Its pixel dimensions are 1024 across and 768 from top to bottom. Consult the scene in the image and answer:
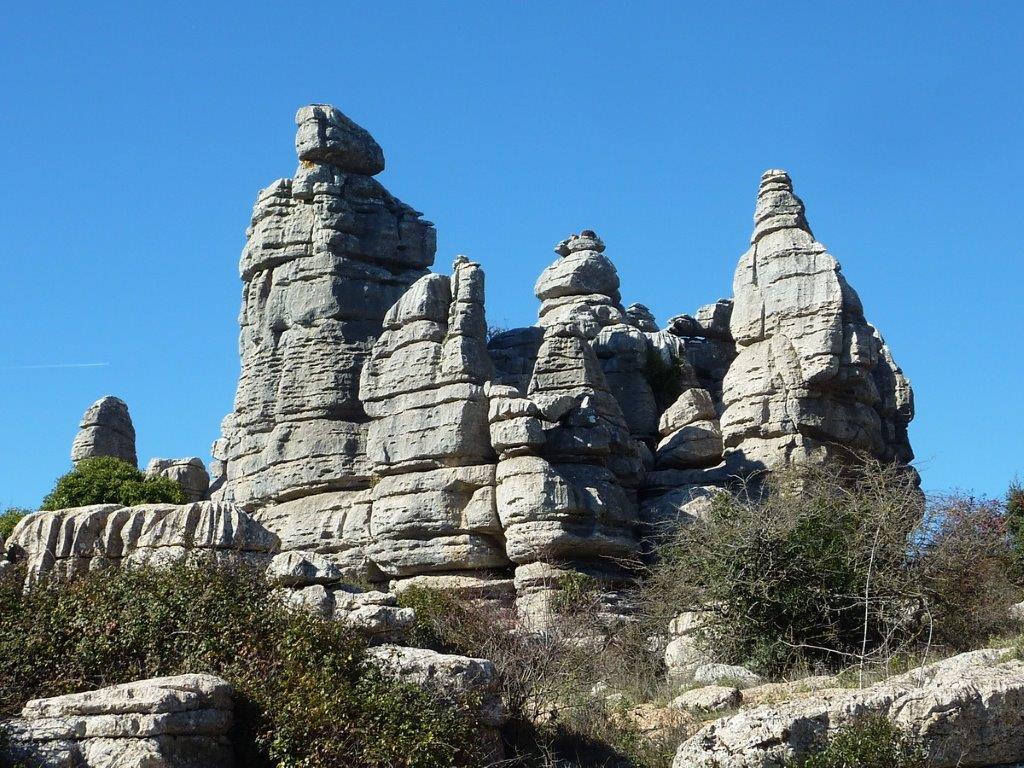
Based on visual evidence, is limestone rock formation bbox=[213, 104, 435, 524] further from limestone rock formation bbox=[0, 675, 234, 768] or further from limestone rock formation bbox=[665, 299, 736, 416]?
limestone rock formation bbox=[0, 675, 234, 768]

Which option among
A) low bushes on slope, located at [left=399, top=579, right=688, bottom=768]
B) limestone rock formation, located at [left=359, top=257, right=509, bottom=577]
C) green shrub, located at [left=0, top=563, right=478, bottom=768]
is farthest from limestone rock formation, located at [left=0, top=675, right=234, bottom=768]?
limestone rock formation, located at [left=359, top=257, right=509, bottom=577]

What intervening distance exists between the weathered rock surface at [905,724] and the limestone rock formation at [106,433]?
86.0 feet

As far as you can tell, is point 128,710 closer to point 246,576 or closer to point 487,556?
point 246,576

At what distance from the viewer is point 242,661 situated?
55.4 ft

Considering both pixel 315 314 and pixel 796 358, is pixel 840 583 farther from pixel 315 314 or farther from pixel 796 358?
pixel 315 314

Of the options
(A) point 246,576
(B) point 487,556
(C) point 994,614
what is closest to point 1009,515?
(C) point 994,614

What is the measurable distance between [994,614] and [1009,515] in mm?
7878

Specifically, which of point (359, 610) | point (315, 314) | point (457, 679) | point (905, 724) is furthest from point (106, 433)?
point (905, 724)

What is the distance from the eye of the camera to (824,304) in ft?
104

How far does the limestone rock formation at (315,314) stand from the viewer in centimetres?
3275

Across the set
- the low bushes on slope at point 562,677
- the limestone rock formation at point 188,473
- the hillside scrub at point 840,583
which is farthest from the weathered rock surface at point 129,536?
the limestone rock formation at point 188,473

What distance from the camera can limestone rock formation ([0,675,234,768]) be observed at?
46.7 feet

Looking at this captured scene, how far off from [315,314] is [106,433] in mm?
8178

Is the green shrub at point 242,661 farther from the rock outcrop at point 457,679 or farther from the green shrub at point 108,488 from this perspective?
the green shrub at point 108,488
